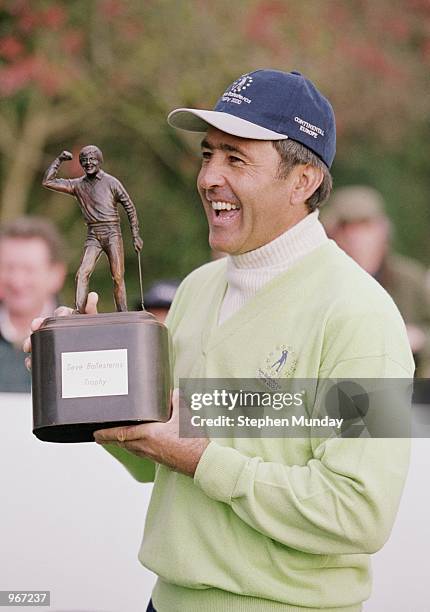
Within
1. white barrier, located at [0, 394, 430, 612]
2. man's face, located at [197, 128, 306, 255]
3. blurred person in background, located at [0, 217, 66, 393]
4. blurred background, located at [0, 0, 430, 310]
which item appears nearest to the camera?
man's face, located at [197, 128, 306, 255]

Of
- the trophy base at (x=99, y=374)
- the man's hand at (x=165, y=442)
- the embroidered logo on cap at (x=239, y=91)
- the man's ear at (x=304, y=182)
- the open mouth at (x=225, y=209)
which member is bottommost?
the man's hand at (x=165, y=442)

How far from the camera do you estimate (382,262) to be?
20.0 feet

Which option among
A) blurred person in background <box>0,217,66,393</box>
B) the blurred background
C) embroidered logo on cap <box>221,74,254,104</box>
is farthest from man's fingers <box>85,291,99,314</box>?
the blurred background

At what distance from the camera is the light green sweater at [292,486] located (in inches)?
84.6

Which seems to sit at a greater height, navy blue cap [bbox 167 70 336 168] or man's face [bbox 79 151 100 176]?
navy blue cap [bbox 167 70 336 168]

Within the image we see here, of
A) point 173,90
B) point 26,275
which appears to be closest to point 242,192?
point 26,275

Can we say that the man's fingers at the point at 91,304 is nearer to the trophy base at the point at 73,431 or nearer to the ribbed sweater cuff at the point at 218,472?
Result: the trophy base at the point at 73,431

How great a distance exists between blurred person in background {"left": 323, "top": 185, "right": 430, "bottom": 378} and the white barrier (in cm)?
286

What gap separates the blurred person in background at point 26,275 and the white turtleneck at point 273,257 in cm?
183

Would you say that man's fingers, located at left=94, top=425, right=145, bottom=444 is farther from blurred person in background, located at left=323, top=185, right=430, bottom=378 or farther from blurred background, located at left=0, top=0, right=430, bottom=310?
blurred background, located at left=0, top=0, right=430, bottom=310

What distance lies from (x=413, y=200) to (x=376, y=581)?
22.8 ft

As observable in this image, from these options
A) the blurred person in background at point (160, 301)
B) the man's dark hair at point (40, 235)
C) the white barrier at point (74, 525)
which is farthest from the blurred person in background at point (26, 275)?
the white barrier at point (74, 525)

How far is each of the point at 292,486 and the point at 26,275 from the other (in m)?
2.49

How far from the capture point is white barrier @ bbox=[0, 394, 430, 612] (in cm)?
304
